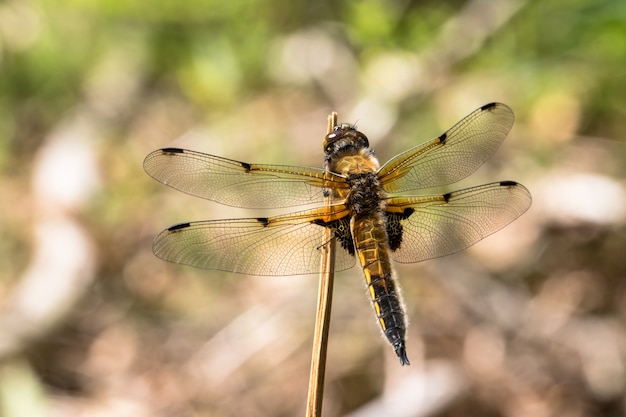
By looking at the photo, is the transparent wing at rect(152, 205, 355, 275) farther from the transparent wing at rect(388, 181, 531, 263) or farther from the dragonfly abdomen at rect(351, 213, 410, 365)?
the transparent wing at rect(388, 181, 531, 263)

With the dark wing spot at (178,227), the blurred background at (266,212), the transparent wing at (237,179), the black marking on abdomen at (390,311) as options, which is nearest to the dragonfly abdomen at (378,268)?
the black marking on abdomen at (390,311)

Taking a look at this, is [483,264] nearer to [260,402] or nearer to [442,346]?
[442,346]

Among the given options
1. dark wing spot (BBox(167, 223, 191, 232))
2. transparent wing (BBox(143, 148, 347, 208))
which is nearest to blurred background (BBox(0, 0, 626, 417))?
transparent wing (BBox(143, 148, 347, 208))

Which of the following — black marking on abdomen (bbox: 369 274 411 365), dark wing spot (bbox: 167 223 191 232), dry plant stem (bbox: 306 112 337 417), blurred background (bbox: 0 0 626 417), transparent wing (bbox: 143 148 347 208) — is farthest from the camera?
blurred background (bbox: 0 0 626 417)

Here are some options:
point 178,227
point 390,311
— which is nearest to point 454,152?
point 390,311

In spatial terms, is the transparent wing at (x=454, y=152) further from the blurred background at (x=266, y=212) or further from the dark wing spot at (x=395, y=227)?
the blurred background at (x=266, y=212)

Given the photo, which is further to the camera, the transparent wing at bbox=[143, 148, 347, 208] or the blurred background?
the blurred background

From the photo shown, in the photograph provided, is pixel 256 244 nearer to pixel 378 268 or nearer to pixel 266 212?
pixel 378 268

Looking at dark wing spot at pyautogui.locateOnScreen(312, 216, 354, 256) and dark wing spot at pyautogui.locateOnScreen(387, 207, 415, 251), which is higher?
dark wing spot at pyautogui.locateOnScreen(387, 207, 415, 251)
